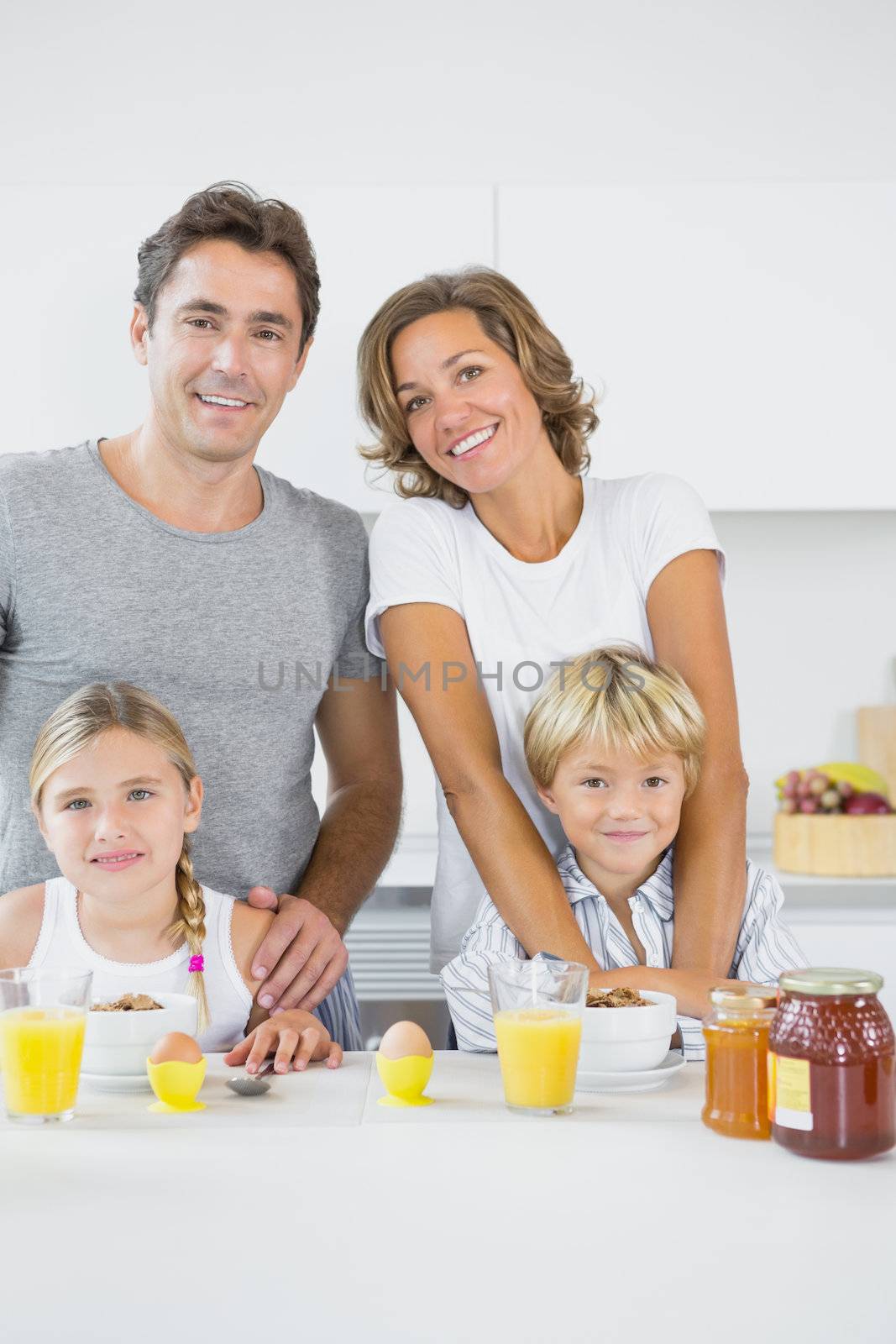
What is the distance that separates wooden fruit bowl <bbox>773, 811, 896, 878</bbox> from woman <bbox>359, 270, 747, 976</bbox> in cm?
101

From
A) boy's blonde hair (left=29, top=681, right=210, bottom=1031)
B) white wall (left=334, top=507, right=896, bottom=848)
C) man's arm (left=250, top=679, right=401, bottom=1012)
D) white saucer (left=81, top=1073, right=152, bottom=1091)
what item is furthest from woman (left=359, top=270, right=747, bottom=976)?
white wall (left=334, top=507, right=896, bottom=848)

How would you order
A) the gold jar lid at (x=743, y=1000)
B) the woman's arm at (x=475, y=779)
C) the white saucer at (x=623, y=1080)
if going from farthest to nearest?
the woman's arm at (x=475, y=779) < the white saucer at (x=623, y=1080) < the gold jar lid at (x=743, y=1000)

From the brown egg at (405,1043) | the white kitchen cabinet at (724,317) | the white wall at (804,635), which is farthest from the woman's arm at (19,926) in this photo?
the white wall at (804,635)

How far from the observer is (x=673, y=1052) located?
4.03ft

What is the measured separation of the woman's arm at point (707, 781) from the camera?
1.57 metres

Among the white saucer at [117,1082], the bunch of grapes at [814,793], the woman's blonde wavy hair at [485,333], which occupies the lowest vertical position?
the white saucer at [117,1082]

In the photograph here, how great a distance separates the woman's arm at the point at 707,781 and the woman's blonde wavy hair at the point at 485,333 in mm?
316

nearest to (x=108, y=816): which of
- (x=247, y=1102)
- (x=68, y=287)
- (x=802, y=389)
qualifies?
(x=247, y=1102)

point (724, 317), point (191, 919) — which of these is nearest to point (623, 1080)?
point (191, 919)

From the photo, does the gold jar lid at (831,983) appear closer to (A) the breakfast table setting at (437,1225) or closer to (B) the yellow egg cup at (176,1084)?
(A) the breakfast table setting at (437,1225)

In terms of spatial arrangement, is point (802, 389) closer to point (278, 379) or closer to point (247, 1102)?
point (278, 379)

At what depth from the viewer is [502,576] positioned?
69.6 inches

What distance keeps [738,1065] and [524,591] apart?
2.80 ft

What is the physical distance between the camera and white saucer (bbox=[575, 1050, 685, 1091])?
1143 mm
